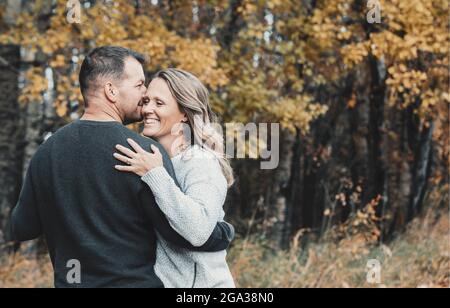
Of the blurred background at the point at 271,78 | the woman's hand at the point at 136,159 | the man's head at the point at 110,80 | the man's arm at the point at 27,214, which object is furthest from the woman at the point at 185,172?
the blurred background at the point at 271,78

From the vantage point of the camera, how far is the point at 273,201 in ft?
42.2

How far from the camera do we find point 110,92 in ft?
A: 9.10

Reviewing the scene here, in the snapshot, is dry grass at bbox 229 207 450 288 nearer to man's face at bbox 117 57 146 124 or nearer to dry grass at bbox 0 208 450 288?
dry grass at bbox 0 208 450 288

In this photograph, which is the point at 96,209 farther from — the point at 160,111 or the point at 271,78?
the point at 271,78

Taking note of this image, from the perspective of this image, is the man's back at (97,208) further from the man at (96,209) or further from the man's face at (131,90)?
the man's face at (131,90)

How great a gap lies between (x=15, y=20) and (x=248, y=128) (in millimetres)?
3927

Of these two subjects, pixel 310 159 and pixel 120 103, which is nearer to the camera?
pixel 120 103

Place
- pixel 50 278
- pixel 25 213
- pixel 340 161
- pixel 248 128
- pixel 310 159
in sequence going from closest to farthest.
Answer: pixel 25 213 < pixel 50 278 < pixel 248 128 < pixel 310 159 < pixel 340 161

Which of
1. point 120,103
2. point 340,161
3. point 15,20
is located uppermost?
point 15,20

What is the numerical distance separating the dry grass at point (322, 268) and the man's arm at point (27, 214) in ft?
17.5

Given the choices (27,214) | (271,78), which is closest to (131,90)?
(27,214)

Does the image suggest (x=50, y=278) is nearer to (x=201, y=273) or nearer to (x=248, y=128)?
(x=248, y=128)

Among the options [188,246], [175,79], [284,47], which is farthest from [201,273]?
[284,47]

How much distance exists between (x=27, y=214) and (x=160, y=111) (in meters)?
0.77
